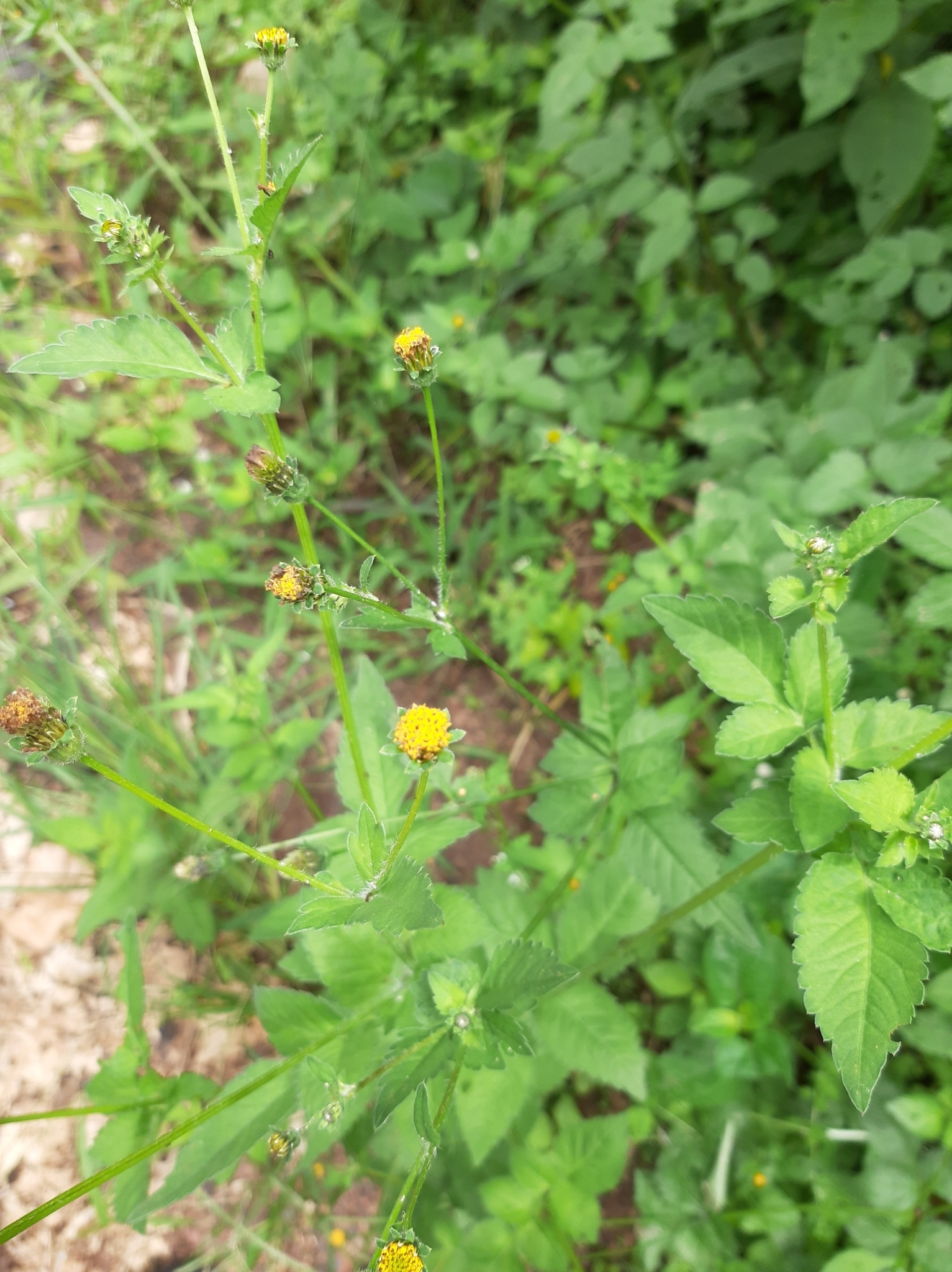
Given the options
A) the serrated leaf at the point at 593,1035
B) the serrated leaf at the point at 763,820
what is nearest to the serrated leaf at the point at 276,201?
the serrated leaf at the point at 763,820

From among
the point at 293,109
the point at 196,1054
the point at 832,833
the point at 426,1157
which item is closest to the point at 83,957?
the point at 196,1054

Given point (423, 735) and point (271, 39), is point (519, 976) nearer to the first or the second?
point (423, 735)

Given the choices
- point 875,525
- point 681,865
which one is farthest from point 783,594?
point 681,865

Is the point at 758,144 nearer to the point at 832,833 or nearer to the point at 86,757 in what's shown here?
the point at 832,833

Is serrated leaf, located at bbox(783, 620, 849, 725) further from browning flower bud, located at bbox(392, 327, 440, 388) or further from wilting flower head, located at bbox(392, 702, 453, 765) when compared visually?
browning flower bud, located at bbox(392, 327, 440, 388)

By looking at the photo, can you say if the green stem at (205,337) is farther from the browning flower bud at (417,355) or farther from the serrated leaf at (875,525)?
the serrated leaf at (875,525)

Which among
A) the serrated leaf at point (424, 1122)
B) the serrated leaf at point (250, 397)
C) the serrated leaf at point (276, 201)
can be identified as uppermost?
the serrated leaf at point (276, 201)
